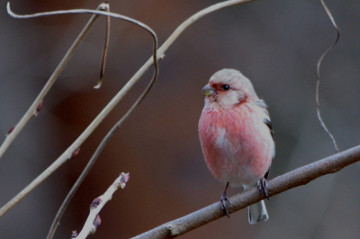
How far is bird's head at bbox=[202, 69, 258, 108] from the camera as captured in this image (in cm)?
452

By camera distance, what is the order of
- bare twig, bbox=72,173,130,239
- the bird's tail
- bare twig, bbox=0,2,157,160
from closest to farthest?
bare twig, bbox=72,173,130,239 → bare twig, bbox=0,2,157,160 → the bird's tail

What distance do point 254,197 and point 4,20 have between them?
17.3 ft

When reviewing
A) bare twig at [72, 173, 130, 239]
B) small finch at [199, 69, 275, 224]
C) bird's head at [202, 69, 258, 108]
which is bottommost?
bare twig at [72, 173, 130, 239]

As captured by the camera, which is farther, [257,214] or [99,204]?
[257,214]

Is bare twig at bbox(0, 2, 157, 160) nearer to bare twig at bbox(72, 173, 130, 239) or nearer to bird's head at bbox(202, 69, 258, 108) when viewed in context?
bare twig at bbox(72, 173, 130, 239)

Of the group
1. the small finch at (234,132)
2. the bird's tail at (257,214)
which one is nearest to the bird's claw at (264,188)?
the small finch at (234,132)

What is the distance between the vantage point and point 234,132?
4324 millimetres

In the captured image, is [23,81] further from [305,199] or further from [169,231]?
[169,231]

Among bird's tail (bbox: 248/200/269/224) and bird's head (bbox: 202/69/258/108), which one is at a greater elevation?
bird's head (bbox: 202/69/258/108)

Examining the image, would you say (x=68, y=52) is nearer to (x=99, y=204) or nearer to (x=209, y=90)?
(x=99, y=204)

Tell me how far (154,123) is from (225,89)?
2.98 metres

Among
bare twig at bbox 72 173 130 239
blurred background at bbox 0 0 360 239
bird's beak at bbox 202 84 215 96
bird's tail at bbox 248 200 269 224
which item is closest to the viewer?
bare twig at bbox 72 173 130 239

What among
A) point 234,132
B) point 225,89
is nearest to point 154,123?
point 225,89

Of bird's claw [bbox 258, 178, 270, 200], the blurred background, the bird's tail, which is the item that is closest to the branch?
bird's claw [bbox 258, 178, 270, 200]
